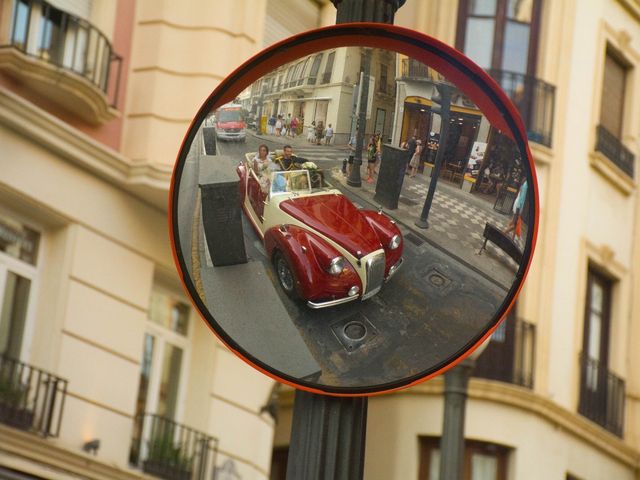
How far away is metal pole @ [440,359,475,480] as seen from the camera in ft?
41.3

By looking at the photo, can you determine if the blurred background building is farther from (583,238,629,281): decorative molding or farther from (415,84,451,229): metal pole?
(415,84,451,229): metal pole

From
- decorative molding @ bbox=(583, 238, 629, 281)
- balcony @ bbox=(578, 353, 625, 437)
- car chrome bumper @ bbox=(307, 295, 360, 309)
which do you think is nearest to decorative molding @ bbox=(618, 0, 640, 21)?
decorative molding @ bbox=(583, 238, 629, 281)

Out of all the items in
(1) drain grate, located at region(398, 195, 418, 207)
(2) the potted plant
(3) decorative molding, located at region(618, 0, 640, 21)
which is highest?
(3) decorative molding, located at region(618, 0, 640, 21)

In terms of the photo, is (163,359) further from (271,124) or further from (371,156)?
(371,156)

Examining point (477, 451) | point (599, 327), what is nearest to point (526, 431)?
point (477, 451)

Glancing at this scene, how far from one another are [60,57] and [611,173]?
10.6 metres

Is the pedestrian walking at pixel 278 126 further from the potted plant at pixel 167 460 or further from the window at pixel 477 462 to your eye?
the window at pixel 477 462

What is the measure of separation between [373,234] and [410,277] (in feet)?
0.43

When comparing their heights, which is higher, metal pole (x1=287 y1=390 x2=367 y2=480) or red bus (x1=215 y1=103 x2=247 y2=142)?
red bus (x1=215 y1=103 x2=247 y2=142)

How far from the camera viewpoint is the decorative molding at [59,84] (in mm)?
10203

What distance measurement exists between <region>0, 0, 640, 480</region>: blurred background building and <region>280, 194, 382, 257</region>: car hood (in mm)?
7048

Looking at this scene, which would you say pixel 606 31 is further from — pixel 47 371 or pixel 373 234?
pixel 373 234

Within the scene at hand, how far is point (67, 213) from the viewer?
11.0m

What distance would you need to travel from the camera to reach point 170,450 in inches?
477
